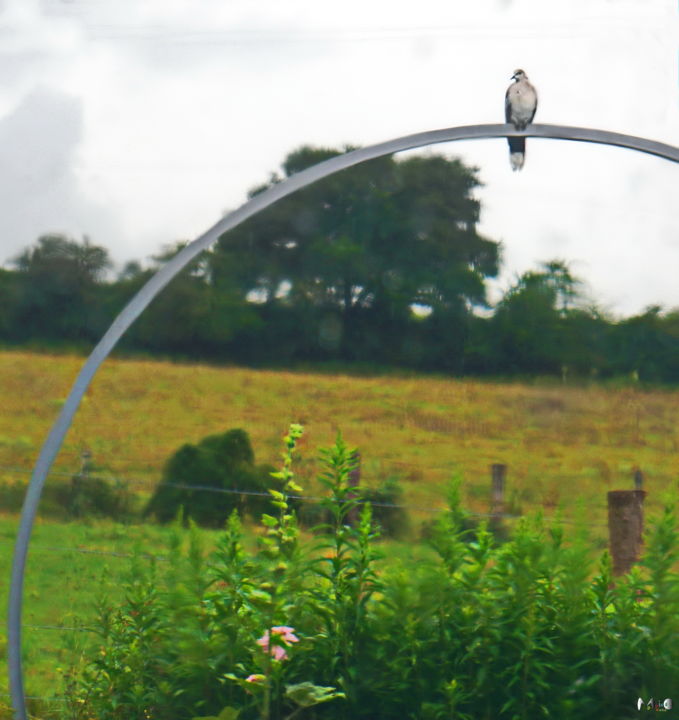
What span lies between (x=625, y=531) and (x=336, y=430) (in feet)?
11.7

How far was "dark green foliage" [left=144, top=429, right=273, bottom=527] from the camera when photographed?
275 inches

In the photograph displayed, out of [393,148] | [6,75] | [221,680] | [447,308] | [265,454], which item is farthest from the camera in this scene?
[447,308]

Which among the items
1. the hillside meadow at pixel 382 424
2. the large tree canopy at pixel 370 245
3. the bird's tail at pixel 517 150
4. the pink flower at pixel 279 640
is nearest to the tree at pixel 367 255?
the large tree canopy at pixel 370 245

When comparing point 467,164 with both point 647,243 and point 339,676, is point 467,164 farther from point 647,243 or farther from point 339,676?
point 339,676

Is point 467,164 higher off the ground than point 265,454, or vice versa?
point 467,164

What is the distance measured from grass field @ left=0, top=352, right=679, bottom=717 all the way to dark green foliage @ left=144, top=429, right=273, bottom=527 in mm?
147

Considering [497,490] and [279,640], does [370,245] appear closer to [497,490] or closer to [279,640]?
[497,490]

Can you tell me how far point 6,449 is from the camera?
7.80 m

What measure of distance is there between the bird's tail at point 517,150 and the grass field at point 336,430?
12.8 ft

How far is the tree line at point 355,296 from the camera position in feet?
24.8

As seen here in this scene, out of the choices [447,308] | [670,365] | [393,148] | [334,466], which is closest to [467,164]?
[447,308]

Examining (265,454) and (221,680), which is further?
(265,454)

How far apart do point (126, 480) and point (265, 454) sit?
1.09 meters

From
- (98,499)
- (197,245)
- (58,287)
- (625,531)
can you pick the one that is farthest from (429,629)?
(58,287)
